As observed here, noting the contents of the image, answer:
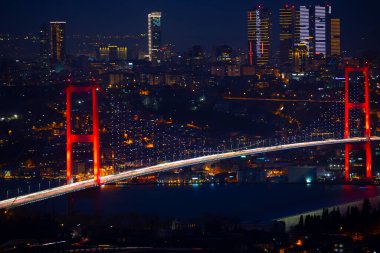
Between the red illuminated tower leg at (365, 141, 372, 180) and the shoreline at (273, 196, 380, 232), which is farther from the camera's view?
the red illuminated tower leg at (365, 141, 372, 180)

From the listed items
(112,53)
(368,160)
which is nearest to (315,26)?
(112,53)

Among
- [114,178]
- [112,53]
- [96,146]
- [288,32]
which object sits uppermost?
[288,32]

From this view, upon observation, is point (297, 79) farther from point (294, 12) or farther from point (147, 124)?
point (147, 124)

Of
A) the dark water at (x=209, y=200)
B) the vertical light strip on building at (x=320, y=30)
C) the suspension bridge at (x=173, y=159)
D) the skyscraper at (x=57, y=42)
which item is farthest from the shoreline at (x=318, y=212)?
the vertical light strip on building at (x=320, y=30)

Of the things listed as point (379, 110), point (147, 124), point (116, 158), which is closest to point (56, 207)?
point (116, 158)

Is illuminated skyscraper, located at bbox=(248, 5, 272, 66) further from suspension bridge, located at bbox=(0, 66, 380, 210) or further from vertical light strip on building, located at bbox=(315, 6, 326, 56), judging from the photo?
suspension bridge, located at bbox=(0, 66, 380, 210)

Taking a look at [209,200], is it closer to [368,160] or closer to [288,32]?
[368,160]

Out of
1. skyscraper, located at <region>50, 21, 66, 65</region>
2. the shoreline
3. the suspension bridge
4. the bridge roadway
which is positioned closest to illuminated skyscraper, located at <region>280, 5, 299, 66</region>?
skyscraper, located at <region>50, 21, 66, 65</region>
